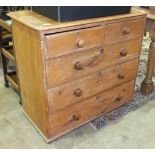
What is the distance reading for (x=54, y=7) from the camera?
1252mm

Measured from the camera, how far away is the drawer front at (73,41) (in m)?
1.23

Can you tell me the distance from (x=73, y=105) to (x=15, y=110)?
2.07 ft

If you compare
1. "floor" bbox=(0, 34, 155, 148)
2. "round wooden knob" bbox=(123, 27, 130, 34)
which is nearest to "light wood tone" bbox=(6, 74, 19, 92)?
"floor" bbox=(0, 34, 155, 148)

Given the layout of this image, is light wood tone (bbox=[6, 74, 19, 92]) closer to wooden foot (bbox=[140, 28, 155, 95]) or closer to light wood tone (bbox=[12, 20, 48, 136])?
light wood tone (bbox=[12, 20, 48, 136])

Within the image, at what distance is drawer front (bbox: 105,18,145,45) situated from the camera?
1456 mm

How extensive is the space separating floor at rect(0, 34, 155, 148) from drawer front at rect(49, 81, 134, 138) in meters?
0.08

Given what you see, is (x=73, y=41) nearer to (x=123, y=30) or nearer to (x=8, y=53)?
(x=123, y=30)

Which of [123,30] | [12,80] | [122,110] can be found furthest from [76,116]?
[12,80]

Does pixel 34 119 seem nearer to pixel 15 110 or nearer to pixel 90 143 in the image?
pixel 15 110

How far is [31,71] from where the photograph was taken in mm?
1448

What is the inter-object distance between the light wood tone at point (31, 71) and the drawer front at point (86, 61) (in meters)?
0.08

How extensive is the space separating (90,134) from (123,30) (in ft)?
2.56

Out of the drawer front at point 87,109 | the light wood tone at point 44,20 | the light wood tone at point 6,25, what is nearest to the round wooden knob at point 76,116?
the drawer front at point 87,109
